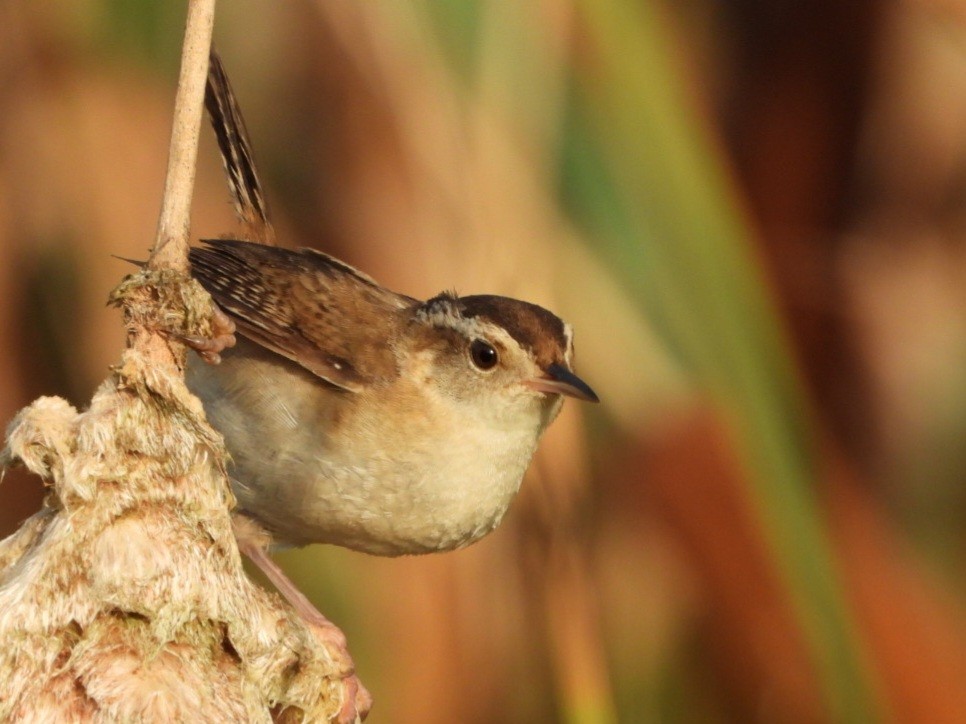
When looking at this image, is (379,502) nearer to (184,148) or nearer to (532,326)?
(532,326)

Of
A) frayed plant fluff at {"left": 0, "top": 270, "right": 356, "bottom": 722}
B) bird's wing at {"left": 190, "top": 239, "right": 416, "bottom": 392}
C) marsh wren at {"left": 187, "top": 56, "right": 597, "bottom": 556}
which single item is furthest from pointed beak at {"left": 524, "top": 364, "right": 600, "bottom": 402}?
frayed plant fluff at {"left": 0, "top": 270, "right": 356, "bottom": 722}

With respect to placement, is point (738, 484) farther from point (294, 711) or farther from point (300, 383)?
point (294, 711)

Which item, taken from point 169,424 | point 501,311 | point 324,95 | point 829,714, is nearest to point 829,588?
point 829,714

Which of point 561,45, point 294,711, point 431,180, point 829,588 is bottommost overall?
point 294,711

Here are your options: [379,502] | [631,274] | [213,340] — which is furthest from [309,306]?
[213,340]

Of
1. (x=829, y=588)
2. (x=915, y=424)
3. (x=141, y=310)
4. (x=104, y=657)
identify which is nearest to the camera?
(x=104, y=657)

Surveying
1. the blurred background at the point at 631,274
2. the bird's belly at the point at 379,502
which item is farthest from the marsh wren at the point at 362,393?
the blurred background at the point at 631,274
